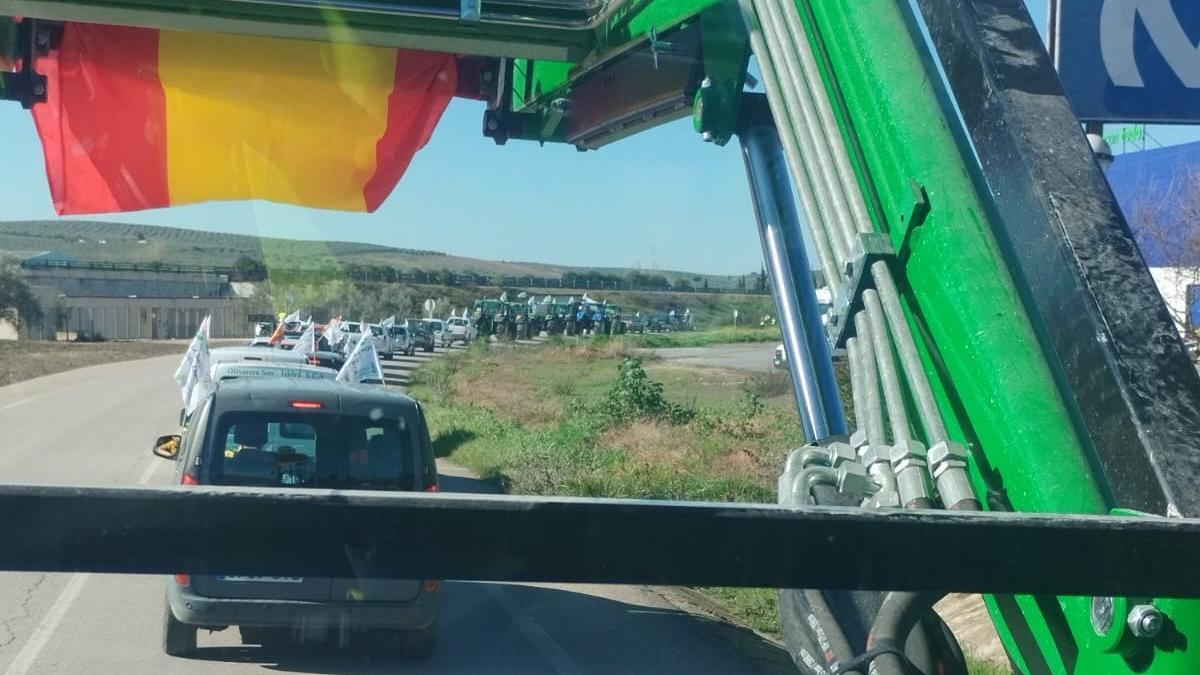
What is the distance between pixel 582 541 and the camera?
4.37ft

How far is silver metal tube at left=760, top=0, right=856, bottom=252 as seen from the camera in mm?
2664

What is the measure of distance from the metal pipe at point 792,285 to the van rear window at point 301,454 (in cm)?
384

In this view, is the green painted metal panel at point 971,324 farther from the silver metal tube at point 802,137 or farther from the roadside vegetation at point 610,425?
the roadside vegetation at point 610,425

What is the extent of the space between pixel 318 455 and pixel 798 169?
4.57 m

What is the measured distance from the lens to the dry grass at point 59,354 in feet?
19.3

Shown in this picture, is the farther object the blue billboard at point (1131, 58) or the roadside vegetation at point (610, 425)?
the roadside vegetation at point (610, 425)

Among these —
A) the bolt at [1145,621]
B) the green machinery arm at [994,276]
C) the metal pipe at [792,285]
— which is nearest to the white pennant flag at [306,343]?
the metal pipe at [792,285]

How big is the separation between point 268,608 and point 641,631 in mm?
2742

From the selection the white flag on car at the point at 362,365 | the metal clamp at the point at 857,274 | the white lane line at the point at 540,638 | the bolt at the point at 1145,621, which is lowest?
the white lane line at the point at 540,638

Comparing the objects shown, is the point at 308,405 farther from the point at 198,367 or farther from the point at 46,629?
the point at 46,629

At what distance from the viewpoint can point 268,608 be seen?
6.15 meters

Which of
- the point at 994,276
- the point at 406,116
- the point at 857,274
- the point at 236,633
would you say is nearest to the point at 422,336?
the point at 236,633

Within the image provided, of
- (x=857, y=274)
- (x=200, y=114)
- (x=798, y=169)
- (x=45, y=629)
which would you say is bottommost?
(x=45, y=629)

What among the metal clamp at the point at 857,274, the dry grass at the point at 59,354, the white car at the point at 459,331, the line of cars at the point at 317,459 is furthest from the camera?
the white car at the point at 459,331
